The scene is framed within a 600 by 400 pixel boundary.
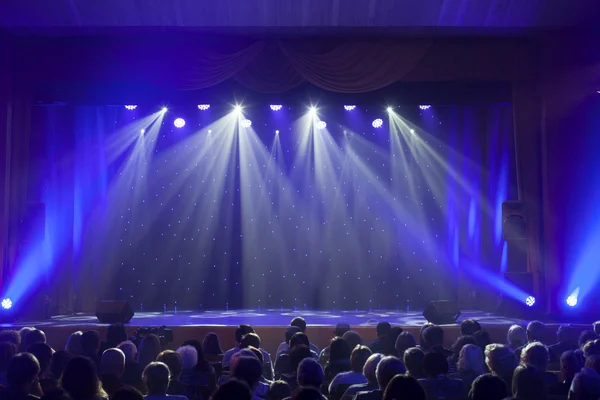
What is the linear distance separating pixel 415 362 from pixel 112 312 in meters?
7.11

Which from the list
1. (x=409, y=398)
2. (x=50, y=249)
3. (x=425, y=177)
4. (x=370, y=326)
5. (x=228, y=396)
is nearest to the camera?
(x=228, y=396)

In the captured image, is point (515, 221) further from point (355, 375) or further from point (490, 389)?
point (490, 389)

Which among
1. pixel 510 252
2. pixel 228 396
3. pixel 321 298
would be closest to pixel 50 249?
pixel 321 298

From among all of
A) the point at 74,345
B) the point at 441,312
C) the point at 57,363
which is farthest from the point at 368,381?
the point at 441,312

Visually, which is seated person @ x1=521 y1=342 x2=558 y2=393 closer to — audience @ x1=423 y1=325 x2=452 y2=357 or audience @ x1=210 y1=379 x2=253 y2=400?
audience @ x1=423 y1=325 x2=452 y2=357

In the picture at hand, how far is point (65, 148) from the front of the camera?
1365cm

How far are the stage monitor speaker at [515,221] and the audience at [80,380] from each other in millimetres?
8496

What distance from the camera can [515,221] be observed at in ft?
34.4

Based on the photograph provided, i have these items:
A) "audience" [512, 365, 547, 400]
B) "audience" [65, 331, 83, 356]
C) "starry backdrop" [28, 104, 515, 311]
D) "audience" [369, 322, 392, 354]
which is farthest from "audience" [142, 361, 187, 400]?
"starry backdrop" [28, 104, 515, 311]

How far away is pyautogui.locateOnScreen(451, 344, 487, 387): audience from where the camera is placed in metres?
4.65

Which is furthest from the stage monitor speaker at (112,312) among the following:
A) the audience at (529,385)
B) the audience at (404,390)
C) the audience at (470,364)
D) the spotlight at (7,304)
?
the audience at (404,390)

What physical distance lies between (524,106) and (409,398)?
8814mm

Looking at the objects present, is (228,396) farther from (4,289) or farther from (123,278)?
(123,278)

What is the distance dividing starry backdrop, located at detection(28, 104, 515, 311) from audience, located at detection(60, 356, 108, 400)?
433 inches
